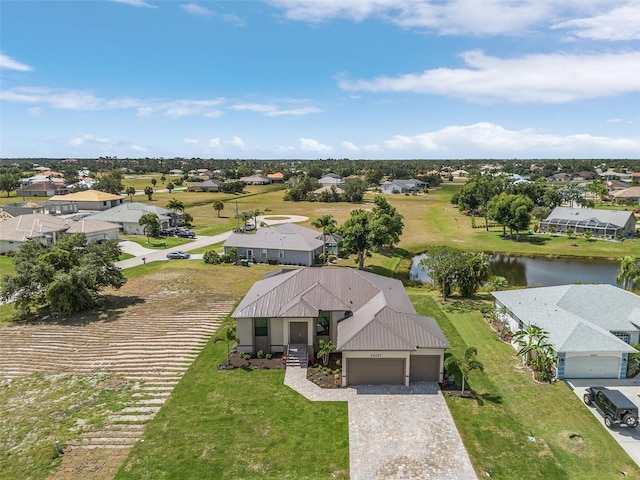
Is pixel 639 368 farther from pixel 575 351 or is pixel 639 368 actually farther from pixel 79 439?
Result: pixel 79 439

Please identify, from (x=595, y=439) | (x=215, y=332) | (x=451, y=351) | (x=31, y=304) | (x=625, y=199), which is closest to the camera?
(x=595, y=439)

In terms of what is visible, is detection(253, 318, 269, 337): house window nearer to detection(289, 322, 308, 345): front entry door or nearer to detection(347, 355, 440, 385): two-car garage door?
detection(289, 322, 308, 345): front entry door

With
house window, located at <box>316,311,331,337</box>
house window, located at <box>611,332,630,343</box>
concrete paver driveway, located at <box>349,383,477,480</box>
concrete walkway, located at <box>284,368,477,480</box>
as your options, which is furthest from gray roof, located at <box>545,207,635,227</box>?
house window, located at <box>316,311,331,337</box>

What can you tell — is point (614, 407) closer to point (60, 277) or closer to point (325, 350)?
point (325, 350)

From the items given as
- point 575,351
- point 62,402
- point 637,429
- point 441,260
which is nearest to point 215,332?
point 62,402

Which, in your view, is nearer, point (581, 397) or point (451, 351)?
point (581, 397)
